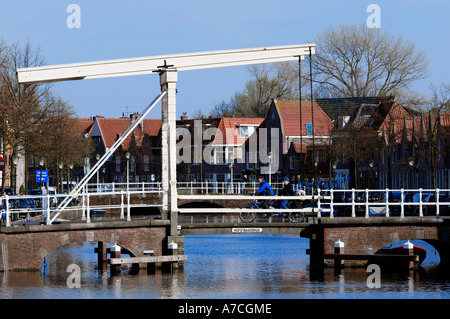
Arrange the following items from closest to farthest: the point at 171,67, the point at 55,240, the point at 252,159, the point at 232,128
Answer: the point at 55,240
the point at 171,67
the point at 252,159
the point at 232,128

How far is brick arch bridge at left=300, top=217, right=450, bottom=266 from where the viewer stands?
23844mm

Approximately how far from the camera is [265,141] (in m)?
79.4

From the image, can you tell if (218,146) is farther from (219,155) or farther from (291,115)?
(291,115)

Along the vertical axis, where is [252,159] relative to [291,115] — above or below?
below

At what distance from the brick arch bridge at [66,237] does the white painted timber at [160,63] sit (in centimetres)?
392

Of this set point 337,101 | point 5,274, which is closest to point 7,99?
point 5,274

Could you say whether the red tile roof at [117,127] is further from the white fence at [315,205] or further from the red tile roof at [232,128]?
the white fence at [315,205]

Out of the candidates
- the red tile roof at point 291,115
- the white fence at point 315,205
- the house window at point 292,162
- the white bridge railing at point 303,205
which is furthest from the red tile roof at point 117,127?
the white bridge railing at point 303,205

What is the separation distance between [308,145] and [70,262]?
43328 millimetres

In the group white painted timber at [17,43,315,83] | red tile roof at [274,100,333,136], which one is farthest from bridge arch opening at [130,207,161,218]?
white painted timber at [17,43,315,83]

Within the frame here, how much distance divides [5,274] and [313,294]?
25.8ft

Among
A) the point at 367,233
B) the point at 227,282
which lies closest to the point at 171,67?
the point at 227,282

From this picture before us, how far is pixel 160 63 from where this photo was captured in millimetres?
23484

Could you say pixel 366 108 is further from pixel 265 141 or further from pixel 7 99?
pixel 7 99
